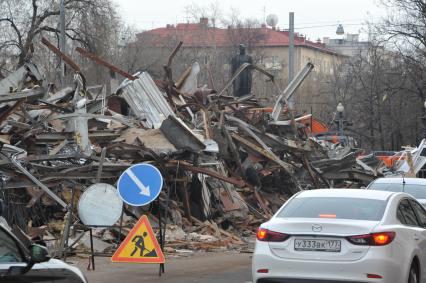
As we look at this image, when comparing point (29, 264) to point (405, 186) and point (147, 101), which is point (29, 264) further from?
point (147, 101)

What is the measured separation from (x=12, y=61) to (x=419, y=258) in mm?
42248

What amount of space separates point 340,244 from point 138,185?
4205mm

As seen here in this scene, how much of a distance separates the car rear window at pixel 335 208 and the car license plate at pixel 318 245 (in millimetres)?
440

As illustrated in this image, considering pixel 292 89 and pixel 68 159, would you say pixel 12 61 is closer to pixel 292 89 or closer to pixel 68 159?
pixel 292 89

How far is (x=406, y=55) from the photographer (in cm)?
5875

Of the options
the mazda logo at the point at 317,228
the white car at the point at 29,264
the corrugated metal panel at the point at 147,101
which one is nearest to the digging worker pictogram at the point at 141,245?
the mazda logo at the point at 317,228

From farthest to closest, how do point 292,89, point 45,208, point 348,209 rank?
point 292,89, point 45,208, point 348,209

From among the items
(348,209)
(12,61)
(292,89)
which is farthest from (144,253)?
(12,61)

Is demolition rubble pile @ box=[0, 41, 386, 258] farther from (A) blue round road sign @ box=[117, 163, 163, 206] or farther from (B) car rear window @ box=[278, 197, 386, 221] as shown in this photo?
(B) car rear window @ box=[278, 197, 386, 221]

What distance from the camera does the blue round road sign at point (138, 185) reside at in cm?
1259

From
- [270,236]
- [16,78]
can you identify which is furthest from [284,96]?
[270,236]

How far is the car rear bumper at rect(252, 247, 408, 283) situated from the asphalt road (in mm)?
2765

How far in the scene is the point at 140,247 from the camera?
12.4m

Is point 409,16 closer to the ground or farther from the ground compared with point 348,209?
farther from the ground
